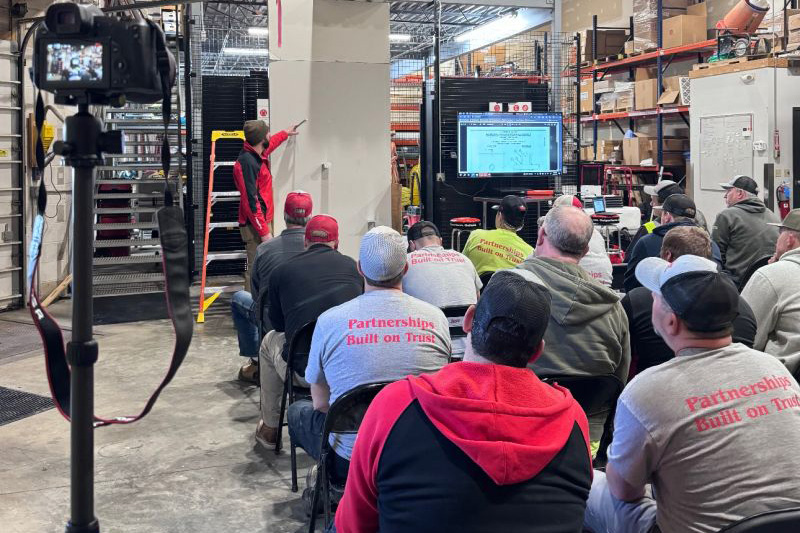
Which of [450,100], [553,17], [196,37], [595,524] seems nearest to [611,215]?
[450,100]

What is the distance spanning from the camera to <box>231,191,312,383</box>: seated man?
4.73 meters

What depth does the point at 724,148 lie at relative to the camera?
8.41m

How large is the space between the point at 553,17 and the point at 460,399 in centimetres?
1516

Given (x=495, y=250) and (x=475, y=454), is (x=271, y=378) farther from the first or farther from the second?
(x=475, y=454)

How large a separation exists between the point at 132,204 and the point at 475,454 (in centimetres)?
871

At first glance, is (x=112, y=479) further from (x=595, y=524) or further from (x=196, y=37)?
(x=196, y=37)

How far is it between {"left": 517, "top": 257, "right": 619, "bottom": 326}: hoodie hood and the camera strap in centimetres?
156

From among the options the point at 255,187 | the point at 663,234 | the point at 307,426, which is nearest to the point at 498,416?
the point at 307,426

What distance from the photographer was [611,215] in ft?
24.4

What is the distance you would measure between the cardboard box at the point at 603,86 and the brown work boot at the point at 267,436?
9.41m

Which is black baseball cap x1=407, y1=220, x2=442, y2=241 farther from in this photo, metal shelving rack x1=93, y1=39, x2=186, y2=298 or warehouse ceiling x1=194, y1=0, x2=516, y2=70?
warehouse ceiling x1=194, y1=0, x2=516, y2=70

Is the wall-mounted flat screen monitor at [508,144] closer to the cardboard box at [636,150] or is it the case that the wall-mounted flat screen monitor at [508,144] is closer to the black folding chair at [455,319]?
the cardboard box at [636,150]

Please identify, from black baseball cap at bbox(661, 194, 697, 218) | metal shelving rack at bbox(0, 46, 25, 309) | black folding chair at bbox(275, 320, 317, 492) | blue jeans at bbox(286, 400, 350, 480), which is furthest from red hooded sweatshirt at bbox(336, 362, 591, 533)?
metal shelving rack at bbox(0, 46, 25, 309)

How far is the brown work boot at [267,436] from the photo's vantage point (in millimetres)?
4254
